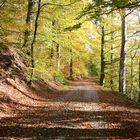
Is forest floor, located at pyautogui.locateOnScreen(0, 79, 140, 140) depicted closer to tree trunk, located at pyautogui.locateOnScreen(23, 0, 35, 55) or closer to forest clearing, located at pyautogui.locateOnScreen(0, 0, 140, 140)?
forest clearing, located at pyautogui.locateOnScreen(0, 0, 140, 140)

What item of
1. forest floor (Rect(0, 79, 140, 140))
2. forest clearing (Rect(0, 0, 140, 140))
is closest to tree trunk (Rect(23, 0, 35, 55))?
forest clearing (Rect(0, 0, 140, 140))

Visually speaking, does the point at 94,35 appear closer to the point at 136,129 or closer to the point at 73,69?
the point at 73,69

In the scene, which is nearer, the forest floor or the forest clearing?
the forest floor

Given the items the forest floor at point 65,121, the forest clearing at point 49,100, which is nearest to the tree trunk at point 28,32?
Result: the forest clearing at point 49,100

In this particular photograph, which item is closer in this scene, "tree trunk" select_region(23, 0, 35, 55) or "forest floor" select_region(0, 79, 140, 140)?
"forest floor" select_region(0, 79, 140, 140)

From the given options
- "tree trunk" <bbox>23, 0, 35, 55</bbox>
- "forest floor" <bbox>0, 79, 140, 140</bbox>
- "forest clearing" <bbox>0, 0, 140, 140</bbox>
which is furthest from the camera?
"tree trunk" <bbox>23, 0, 35, 55</bbox>

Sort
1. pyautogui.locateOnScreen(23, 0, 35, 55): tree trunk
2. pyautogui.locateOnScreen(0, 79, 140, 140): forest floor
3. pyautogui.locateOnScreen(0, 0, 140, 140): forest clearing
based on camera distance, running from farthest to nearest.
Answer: pyautogui.locateOnScreen(23, 0, 35, 55): tree trunk → pyautogui.locateOnScreen(0, 0, 140, 140): forest clearing → pyautogui.locateOnScreen(0, 79, 140, 140): forest floor

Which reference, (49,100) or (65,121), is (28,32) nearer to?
(49,100)

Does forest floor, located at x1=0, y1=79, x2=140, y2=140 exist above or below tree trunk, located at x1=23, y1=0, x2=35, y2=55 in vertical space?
below

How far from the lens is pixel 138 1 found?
13508 millimetres

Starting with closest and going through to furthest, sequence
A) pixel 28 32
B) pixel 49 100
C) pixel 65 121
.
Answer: pixel 65 121 → pixel 49 100 → pixel 28 32

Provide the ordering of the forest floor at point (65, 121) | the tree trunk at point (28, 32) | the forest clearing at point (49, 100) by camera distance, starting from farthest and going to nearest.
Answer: the tree trunk at point (28, 32)
the forest clearing at point (49, 100)
the forest floor at point (65, 121)

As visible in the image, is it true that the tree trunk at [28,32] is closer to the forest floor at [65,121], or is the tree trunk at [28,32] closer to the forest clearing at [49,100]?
the forest clearing at [49,100]

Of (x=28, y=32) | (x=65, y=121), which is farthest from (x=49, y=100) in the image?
(x=65, y=121)
